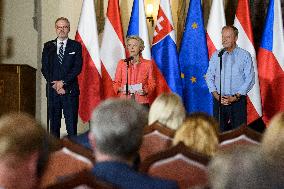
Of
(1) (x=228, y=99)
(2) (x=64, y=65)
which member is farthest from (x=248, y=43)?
(2) (x=64, y=65)

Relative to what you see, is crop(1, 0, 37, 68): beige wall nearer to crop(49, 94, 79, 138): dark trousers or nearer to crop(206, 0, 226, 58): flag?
crop(49, 94, 79, 138): dark trousers

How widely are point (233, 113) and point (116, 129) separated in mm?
4800

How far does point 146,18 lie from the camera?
8.62m

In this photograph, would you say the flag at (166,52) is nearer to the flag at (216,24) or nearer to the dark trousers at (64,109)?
the flag at (216,24)

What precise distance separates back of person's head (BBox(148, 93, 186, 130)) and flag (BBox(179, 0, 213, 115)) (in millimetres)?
3910

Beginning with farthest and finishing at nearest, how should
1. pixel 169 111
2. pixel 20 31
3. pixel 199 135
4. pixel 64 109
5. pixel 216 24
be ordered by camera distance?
pixel 20 31, pixel 216 24, pixel 64 109, pixel 169 111, pixel 199 135

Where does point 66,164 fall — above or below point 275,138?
below

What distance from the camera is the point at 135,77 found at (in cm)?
688

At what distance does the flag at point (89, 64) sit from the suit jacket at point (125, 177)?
5.87m

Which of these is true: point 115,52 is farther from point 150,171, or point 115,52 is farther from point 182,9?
point 150,171

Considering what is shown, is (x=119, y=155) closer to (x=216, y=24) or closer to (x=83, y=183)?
(x=83, y=183)

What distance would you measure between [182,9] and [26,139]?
23.7 ft

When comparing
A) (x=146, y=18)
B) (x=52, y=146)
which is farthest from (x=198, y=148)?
(x=146, y=18)

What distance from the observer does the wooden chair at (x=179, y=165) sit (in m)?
2.56
